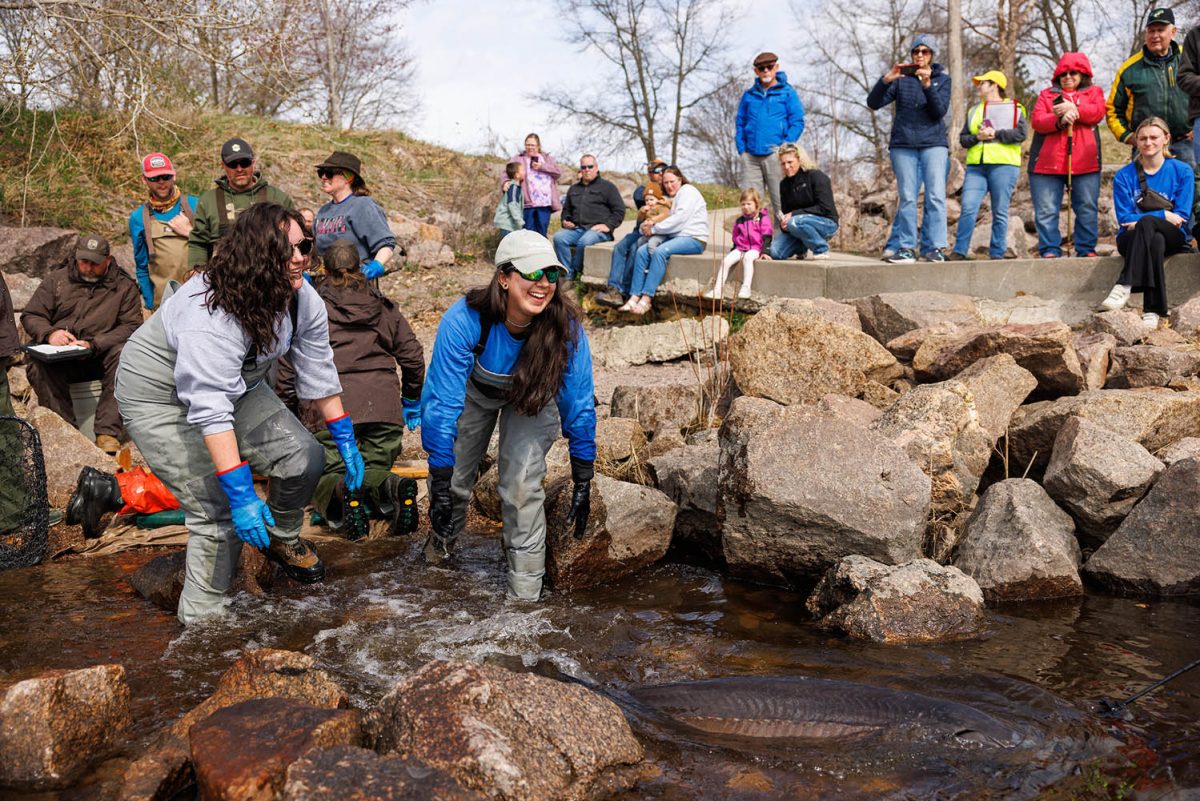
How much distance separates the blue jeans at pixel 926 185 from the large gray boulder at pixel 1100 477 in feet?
12.4

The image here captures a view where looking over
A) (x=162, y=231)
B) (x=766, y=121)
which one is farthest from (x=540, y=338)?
(x=766, y=121)

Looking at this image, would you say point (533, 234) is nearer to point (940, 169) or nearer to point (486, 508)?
Result: point (486, 508)

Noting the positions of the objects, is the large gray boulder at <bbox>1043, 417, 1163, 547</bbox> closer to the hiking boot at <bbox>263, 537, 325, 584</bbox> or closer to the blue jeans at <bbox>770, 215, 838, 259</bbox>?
the hiking boot at <bbox>263, 537, 325, 584</bbox>

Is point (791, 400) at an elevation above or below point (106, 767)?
above

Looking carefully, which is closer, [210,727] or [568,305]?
[210,727]

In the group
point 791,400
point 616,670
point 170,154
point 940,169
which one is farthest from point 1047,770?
point 170,154

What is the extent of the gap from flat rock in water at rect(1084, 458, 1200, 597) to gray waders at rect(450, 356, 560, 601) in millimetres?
2683

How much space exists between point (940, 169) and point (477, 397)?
18.2 feet

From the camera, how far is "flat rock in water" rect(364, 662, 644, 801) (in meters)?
2.72

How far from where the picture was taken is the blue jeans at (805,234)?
9.00 m

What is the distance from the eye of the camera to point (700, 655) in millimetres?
4051

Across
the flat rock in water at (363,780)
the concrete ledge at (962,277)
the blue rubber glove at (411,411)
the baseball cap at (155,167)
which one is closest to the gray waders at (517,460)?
the blue rubber glove at (411,411)

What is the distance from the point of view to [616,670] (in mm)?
3910

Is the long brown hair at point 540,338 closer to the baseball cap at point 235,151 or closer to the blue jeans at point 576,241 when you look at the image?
the baseball cap at point 235,151
